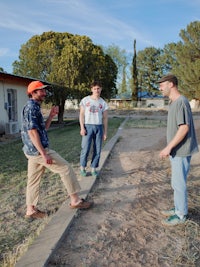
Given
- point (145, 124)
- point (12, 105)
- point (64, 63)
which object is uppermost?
point (64, 63)

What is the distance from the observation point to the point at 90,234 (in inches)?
121

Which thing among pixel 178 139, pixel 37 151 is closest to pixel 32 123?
pixel 37 151

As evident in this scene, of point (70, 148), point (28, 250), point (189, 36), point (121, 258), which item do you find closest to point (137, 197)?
point (121, 258)

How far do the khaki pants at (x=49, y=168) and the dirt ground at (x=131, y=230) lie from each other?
49 cm

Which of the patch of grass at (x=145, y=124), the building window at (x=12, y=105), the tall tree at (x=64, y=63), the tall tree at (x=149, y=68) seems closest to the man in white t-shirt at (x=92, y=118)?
the building window at (x=12, y=105)

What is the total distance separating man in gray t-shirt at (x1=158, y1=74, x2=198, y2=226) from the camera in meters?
2.92

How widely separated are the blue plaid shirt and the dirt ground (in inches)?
42.0

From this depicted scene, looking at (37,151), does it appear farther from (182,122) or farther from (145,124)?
(145,124)

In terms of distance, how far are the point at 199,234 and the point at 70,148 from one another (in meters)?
5.78

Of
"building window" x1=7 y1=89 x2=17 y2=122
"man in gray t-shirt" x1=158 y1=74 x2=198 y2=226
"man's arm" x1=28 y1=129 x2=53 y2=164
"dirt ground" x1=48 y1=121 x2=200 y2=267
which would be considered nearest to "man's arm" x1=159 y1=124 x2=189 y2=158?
"man in gray t-shirt" x1=158 y1=74 x2=198 y2=226

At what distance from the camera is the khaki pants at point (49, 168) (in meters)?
3.40

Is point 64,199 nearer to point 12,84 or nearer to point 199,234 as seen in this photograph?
point 199,234

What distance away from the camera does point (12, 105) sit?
505 inches

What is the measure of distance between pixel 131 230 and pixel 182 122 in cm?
138
